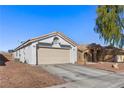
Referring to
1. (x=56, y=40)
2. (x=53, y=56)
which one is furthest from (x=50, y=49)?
(x=56, y=40)

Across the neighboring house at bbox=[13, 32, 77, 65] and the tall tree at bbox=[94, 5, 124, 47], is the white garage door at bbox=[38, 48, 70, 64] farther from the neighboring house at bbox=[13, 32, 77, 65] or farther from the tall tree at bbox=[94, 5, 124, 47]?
the tall tree at bbox=[94, 5, 124, 47]

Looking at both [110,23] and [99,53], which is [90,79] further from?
[99,53]

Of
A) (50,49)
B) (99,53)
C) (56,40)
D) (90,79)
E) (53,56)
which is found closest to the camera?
(90,79)

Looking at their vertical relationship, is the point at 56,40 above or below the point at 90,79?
above

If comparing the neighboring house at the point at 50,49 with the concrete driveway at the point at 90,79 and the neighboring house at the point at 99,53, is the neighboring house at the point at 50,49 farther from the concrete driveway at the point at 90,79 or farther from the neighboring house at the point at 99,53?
the neighboring house at the point at 99,53

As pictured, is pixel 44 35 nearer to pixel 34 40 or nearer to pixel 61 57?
pixel 34 40

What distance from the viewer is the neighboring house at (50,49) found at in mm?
18734

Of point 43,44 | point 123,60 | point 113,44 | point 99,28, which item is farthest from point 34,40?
point 123,60

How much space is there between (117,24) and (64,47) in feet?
27.0

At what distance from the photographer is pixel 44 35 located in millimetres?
19672

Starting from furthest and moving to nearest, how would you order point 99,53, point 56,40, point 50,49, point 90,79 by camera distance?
1. point 99,53
2. point 56,40
3. point 50,49
4. point 90,79

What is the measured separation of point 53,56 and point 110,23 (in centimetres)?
909

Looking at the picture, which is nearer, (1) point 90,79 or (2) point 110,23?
(1) point 90,79

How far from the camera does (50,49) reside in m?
20.1
